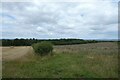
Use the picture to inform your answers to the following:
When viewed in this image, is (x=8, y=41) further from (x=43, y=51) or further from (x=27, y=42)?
(x=43, y=51)

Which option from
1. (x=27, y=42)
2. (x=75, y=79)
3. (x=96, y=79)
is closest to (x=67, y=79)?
(x=75, y=79)

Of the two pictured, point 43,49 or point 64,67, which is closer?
point 64,67

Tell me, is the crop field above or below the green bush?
below

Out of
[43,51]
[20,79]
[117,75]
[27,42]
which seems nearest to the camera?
[20,79]

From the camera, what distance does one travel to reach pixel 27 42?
71875mm

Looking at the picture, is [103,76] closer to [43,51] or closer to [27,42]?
[43,51]

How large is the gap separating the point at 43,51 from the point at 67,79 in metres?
15.1

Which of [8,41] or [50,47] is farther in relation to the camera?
[8,41]

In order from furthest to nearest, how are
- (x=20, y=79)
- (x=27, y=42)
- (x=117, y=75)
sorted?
(x=27, y=42)
(x=117, y=75)
(x=20, y=79)

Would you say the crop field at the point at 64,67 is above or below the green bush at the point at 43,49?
below

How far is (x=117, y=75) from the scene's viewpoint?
34.2 ft

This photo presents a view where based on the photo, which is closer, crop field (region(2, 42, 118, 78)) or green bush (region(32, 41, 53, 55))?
crop field (region(2, 42, 118, 78))

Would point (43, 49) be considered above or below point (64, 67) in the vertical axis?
above

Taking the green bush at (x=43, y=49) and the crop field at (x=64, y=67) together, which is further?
the green bush at (x=43, y=49)
